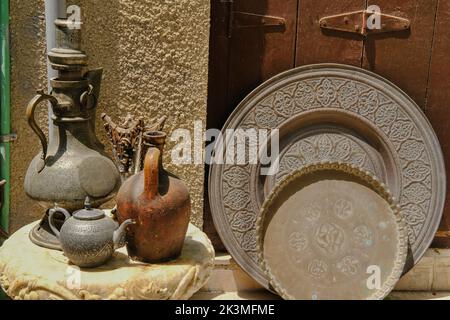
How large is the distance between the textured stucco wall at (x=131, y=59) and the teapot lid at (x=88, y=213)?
64 centimetres

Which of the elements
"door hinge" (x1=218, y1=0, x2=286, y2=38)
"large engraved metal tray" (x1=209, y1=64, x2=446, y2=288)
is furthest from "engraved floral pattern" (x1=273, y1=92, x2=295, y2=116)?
"door hinge" (x1=218, y1=0, x2=286, y2=38)

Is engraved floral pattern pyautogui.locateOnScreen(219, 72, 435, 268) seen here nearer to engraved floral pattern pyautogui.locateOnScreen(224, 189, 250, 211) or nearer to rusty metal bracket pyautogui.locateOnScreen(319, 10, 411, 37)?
engraved floral pattern pyautogui.locateOnScreen(224, 189, 250, 211)

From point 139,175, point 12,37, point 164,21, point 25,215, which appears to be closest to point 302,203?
point 139,175

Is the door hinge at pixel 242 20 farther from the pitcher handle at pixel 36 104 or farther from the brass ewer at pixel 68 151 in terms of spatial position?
the pitcher handle at pixel 36 104

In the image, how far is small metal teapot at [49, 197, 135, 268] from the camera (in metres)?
1.95

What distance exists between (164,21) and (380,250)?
1.23 metres

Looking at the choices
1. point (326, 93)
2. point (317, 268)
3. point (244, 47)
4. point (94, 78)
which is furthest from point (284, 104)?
point (94, 78)

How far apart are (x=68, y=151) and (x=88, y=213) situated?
0.91 feet

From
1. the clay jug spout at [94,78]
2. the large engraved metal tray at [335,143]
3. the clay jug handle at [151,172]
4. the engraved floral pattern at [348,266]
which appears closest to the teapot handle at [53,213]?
the clay jug handle at [151,172]

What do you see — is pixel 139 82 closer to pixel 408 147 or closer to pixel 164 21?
pixel 164 21

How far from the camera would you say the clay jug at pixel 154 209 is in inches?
78.1

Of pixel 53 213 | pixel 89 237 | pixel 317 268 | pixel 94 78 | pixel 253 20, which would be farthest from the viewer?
pixel 253 20

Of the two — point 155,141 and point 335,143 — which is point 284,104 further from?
point 155,141

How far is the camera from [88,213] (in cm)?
199
